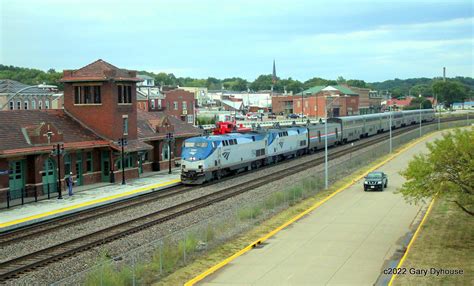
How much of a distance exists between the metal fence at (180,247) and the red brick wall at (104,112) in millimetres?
16818

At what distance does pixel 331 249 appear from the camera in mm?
24562

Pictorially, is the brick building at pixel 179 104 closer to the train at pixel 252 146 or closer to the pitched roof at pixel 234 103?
the train at pixel 252 146

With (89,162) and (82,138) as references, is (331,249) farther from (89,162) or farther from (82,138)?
(89,162)

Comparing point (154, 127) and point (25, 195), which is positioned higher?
point (154, 127)

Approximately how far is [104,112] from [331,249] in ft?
92.7

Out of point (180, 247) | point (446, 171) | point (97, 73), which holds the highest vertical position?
point (97, 73)

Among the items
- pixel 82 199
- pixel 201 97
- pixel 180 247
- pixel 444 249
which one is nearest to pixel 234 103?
pixel 201 97

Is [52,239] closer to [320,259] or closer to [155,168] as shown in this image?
[320,259]

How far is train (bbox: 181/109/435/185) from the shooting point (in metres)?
46.2

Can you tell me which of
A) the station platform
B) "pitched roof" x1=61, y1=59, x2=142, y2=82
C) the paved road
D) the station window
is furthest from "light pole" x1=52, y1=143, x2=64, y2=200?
the paved road

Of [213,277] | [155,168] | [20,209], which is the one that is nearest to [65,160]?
[20,209]

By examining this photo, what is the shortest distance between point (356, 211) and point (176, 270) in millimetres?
15351

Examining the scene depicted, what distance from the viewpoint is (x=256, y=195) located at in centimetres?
4100

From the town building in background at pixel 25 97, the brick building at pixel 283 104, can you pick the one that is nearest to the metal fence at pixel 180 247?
the town building in background at pixel 25 97
